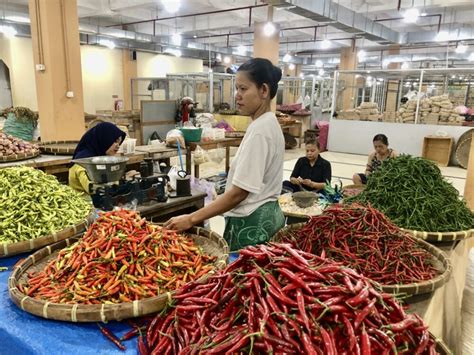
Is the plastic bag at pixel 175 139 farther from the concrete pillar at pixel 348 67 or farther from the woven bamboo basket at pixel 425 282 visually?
the concrete pillar at pixel 348 67

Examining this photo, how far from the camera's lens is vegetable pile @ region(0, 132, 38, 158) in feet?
14.2

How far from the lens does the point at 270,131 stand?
1.95m

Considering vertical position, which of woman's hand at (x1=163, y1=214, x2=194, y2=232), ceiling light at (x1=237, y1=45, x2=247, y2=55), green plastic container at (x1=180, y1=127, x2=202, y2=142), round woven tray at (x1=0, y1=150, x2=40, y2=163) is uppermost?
ceiling light at (x1=237, y1=45, x2=247, y2=55)

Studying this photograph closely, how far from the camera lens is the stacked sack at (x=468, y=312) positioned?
2.42m

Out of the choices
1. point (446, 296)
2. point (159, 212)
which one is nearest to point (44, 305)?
point (159, 212)

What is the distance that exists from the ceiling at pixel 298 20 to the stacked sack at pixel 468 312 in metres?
6.82

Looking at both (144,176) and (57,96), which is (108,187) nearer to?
(144,176)

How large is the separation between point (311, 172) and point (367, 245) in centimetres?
272

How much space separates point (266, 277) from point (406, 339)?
0.46 meters

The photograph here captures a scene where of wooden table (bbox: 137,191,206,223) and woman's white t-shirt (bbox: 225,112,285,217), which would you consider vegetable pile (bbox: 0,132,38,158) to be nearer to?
wooden table (bbox: 137,191,206,223)

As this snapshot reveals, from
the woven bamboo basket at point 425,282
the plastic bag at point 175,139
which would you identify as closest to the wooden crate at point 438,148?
the plastic bag at point 175,139

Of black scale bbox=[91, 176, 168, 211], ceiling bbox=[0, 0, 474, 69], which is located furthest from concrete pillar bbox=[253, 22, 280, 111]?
black scale bbox=[91, 176, 168, 211]

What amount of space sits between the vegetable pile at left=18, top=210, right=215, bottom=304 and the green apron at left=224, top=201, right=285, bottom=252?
13.3 inches

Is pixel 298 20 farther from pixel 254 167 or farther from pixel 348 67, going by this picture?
pixel 254 167
